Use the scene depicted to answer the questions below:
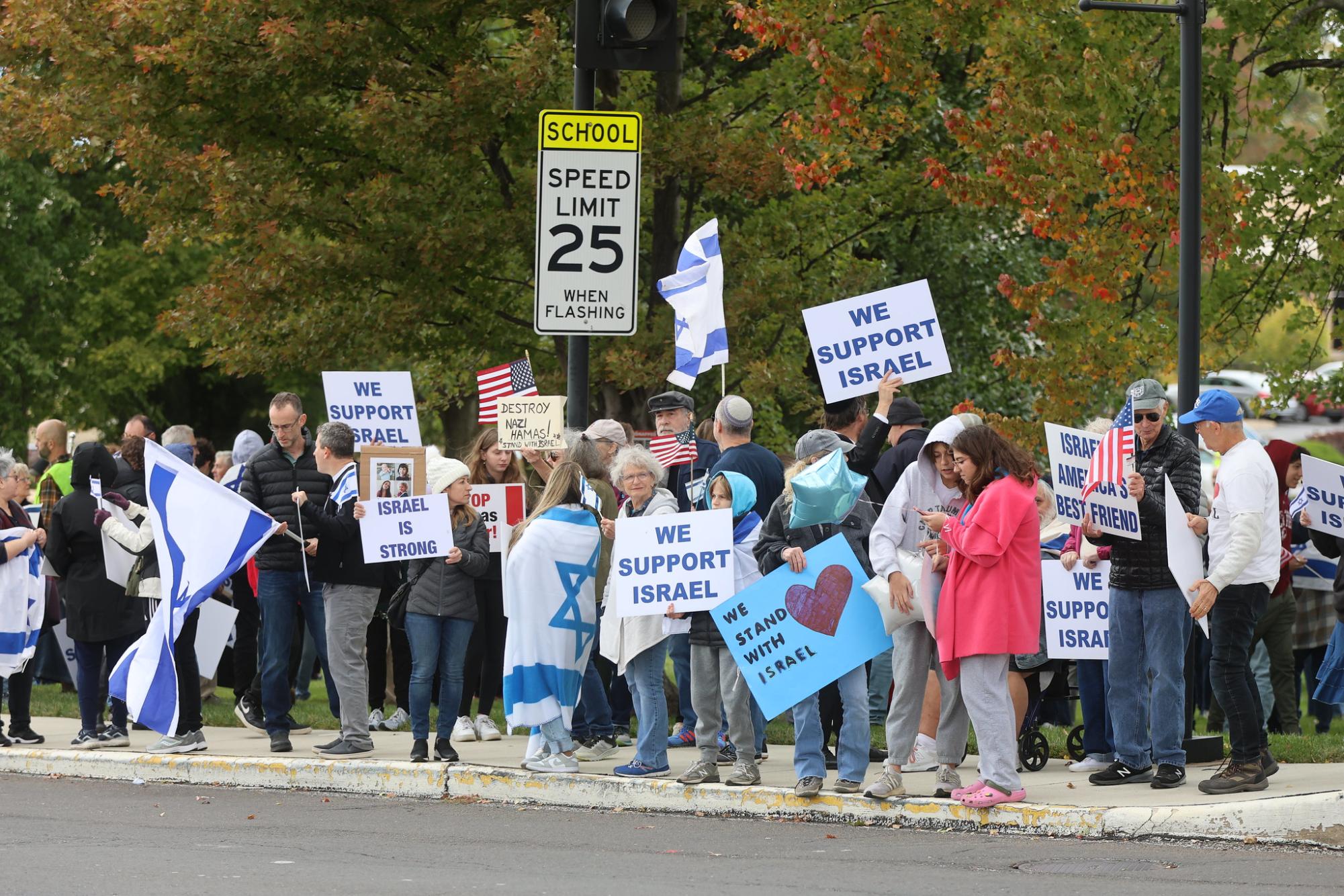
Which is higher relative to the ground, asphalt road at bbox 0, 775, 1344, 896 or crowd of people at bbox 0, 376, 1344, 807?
crowd of people at bbox 0, 376, 1344, 807

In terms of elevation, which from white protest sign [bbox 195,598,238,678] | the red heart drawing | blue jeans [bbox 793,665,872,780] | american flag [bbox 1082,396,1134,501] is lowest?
blue jeans [bbox 793,665,872,780]

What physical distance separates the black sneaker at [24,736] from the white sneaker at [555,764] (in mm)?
4140

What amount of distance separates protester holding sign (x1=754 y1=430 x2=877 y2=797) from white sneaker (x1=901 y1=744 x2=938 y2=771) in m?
0.78

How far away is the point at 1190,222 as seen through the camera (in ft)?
36.3

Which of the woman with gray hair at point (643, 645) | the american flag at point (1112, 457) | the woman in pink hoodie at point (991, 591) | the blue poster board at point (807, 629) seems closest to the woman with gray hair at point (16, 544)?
the woman with gray hair at point (643, 645)

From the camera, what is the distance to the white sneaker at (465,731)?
12.5 metres

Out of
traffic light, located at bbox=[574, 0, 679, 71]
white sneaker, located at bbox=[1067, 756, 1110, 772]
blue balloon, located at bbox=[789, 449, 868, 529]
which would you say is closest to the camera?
blue balloon, located at bbox=[789, 449, 868, 529]

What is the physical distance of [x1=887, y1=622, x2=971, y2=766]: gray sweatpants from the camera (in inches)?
381

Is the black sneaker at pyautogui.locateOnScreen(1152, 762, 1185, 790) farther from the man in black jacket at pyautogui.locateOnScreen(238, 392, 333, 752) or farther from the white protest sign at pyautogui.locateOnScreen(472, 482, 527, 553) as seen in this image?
the man in black jacket at pyautogui.locateOnScreen(238, 392, 333, 752)

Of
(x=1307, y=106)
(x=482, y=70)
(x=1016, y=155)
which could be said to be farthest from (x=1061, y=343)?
(x=1307, y=106)

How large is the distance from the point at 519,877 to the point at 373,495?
12.2 ft

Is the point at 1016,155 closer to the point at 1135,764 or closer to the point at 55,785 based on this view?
the point at 1135,764

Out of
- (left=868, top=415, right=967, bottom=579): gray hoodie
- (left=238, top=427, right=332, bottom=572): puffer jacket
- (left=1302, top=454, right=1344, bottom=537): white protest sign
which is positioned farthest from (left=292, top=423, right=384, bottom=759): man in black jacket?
(left=1302, top=454, right=1344, bottom=537): white protest sign

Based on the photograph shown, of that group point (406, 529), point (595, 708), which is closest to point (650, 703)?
point (595, 708)
